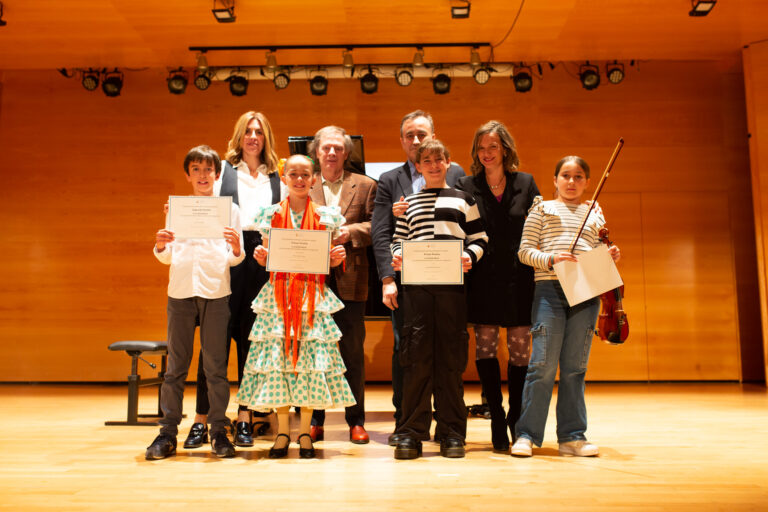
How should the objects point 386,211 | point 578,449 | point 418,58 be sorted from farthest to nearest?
point 418,58 → point 386,211 → point 578,449

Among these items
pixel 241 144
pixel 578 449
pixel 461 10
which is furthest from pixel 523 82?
pixel 578 449

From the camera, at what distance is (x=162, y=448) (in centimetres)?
275

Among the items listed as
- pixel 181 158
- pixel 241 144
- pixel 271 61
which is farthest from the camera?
pixel 181 158

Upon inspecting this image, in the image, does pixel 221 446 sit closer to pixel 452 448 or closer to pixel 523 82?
pixel 452 448

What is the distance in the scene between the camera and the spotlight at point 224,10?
499 cm

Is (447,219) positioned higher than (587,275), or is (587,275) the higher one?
(447,219)

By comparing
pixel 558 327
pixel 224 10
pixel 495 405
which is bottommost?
pixel 495 405

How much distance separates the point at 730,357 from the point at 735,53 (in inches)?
124

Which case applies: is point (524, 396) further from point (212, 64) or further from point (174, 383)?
point (212, 64)

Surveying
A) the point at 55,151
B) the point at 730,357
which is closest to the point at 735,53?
the point at 730,357

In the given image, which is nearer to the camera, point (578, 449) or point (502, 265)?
point (578, 449)

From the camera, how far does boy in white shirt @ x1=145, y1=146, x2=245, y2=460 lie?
2812 millimetres

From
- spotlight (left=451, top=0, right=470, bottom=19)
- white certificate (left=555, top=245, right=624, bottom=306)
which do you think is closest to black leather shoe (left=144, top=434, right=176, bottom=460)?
white certificate (left=555, top=245, right=624, bottom=306)

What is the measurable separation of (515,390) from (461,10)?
342 cm
